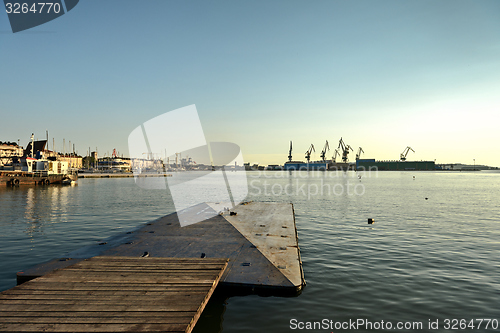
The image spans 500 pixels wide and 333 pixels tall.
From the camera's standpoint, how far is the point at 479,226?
997 inches

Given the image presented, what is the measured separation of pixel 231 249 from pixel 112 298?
6.88 m


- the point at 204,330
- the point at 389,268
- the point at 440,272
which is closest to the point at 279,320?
the point at 204,330

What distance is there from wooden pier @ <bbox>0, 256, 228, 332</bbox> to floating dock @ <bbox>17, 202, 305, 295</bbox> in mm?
1424

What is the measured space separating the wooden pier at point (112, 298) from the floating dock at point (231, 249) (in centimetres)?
142

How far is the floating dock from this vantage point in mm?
9758

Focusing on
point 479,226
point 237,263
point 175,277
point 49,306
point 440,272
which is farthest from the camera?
point 479,226

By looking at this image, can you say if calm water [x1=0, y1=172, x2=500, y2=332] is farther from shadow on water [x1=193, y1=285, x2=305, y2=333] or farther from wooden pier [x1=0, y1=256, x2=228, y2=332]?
wooden pier [x1=0, y1=256, x2=228, y2=332]

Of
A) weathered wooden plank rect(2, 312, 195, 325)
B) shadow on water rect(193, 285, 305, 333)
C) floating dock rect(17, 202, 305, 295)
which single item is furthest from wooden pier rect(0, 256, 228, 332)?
floating dock rect(17, 202, 305, 295)

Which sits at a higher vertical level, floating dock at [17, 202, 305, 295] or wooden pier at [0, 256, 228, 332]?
wooden pier at [0, 256, 228, 332]

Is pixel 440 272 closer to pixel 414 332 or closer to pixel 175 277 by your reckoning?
→ pixel 414 332

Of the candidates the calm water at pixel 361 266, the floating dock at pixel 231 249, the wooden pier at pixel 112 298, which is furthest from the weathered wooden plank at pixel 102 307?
the floating dock at pixel 231 249

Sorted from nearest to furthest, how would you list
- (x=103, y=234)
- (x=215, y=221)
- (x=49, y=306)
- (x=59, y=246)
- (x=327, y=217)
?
(x=49, y=306) → (x=59, y=246) → (x=103, y=234) → (x=215, y=221) → (x=327, y=217)

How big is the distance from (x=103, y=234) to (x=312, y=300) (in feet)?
53.1

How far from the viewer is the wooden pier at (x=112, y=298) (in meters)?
5.99
